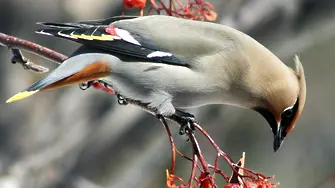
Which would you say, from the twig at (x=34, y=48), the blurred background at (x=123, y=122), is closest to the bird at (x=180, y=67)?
the twig at (x=34, y=48)

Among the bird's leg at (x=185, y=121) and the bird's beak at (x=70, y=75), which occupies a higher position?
the bird's beak at (x=70, y=75)

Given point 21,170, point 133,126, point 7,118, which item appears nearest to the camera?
point 133,126

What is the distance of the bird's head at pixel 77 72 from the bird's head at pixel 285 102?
27 cm

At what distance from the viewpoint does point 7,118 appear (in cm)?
250

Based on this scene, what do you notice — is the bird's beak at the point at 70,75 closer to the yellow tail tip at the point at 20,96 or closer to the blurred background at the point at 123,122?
the yellow tail tip at the point at 20,96

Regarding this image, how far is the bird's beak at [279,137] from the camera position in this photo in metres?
1.16

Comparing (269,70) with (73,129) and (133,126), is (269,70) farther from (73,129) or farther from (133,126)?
(73,129)

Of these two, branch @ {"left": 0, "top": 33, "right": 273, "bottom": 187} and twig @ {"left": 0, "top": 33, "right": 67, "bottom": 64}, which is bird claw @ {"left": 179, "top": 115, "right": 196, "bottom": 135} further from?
→ twig @ {"left": 0, "top": 33, "right": 67, "bottom": 64}

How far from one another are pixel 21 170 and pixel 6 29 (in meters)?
0.47

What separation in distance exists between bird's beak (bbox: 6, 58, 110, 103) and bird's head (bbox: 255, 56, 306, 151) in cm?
28

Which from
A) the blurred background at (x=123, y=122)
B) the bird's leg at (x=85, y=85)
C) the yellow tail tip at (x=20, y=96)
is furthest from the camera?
the blurred background at (x=123, y=122)

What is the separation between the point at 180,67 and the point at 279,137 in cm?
20

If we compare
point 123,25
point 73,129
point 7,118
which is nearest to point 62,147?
point 73,129

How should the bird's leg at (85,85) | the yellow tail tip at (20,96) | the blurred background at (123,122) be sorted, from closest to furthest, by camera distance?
Result: the yellow tail tip at (20,96)
the bird's leg at (85,85)
the blurred background at (123,122)
